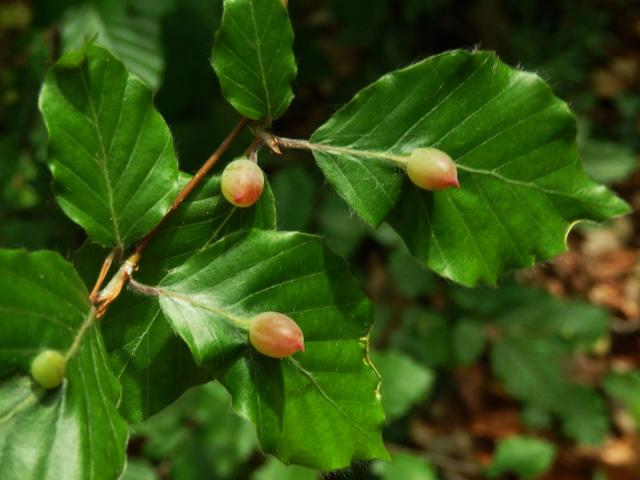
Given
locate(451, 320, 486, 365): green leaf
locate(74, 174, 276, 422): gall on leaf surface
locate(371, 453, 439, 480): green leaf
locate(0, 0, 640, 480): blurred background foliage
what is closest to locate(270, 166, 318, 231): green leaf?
locate(0, 0, 640, 480): blurred background foliage

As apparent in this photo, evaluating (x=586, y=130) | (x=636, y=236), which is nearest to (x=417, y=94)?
(x=586, y=130)

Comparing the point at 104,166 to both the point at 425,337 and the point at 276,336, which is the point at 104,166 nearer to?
the point at 276,336

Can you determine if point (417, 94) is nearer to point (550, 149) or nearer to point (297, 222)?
point (550, 149)

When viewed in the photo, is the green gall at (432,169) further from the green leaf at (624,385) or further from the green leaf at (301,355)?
the green leaf at (624,385)

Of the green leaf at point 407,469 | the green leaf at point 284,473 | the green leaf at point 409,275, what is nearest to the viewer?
the green leaf at point 284,473

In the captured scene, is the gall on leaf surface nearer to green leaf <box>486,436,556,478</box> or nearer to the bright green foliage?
the bright green foliage

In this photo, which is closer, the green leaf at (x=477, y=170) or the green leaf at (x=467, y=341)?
the green leaf at (x=477, y=170)

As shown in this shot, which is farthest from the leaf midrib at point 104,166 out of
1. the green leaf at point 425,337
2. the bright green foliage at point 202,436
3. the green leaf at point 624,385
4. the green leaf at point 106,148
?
the green leaf at point 624,385

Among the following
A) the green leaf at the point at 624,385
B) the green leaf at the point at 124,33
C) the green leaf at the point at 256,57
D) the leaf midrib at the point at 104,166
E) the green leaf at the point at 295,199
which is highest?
the green leaf at the point at 256,57
